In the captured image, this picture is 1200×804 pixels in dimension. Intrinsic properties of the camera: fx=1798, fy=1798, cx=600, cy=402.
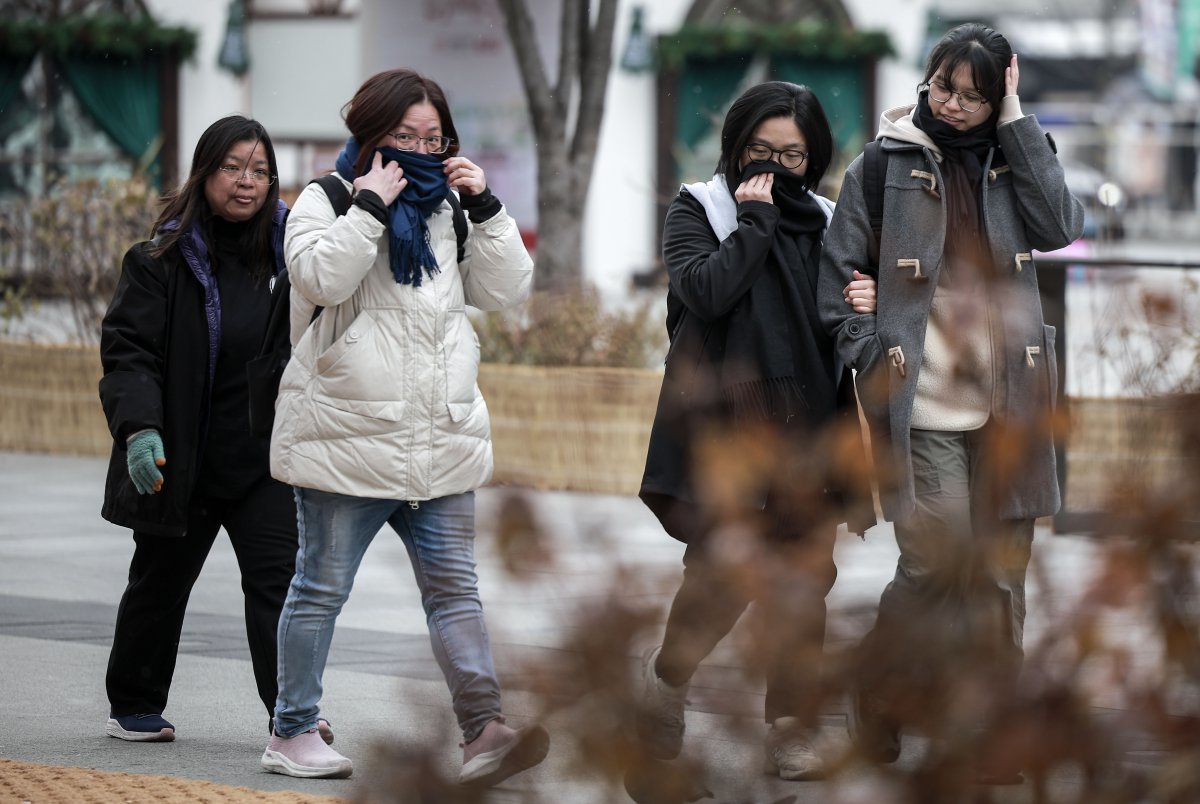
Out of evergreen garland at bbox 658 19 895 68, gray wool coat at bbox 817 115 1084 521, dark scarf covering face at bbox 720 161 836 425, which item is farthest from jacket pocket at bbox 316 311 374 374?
evergreen garland at bbox 658 19 895 68

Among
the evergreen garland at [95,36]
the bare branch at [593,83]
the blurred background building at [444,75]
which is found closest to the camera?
the bare branch at [593,83]

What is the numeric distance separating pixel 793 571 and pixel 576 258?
10.3 m

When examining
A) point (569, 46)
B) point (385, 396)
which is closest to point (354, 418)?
point (385, 396)

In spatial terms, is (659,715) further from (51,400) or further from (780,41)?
(780,41)

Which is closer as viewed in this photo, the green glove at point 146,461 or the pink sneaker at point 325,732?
the green glove at point 146,461

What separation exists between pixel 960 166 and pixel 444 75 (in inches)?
731

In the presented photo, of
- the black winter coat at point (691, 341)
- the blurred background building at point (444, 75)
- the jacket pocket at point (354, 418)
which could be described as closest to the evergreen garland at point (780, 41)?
the blurred background building at point (444, 75)

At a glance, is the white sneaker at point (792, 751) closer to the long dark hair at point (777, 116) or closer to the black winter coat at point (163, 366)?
the long dark hair at point (777, 116)

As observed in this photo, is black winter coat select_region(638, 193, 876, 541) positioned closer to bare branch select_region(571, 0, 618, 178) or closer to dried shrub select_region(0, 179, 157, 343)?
dried shrub select_region(0, 179, 157, 343)

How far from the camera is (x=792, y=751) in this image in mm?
1864

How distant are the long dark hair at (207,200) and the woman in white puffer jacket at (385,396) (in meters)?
0.43

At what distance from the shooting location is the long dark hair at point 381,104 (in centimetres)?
416

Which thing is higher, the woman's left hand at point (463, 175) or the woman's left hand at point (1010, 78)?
the woman's left hand at point (1010, 78)

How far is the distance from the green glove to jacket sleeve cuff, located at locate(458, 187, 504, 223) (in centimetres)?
93
